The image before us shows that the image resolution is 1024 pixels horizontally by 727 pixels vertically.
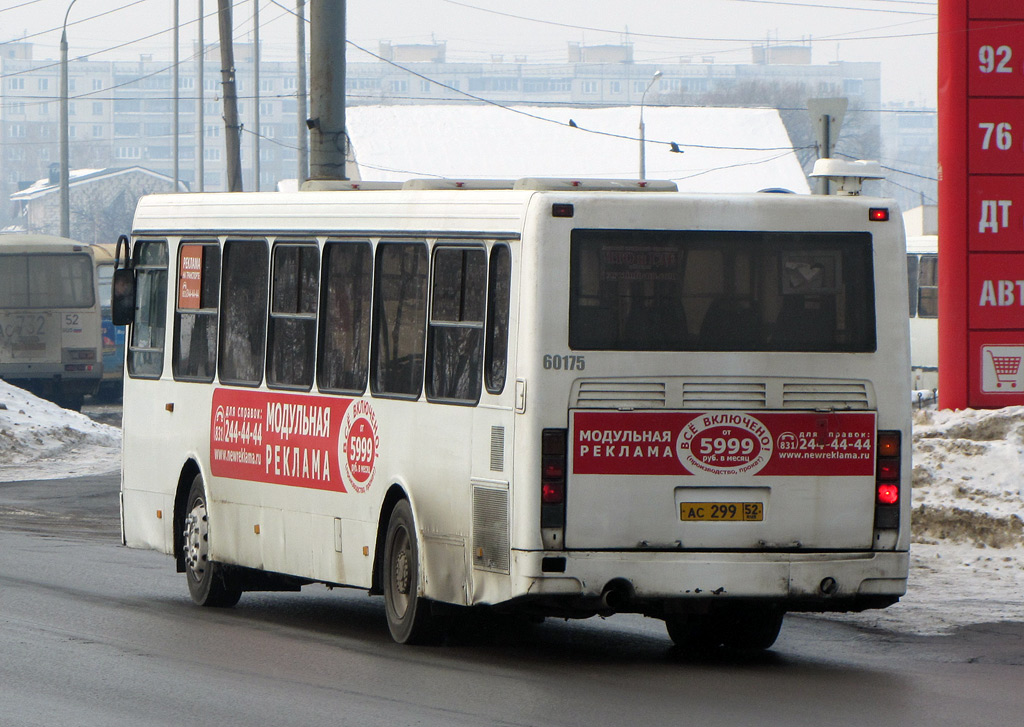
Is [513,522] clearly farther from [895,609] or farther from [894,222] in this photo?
[895,609]

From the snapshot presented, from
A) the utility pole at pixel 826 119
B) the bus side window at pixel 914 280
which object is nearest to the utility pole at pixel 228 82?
the bus side window at pixel 914 280

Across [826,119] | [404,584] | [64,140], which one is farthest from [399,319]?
[64,140]

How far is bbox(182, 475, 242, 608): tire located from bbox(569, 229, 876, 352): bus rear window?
3.91 m

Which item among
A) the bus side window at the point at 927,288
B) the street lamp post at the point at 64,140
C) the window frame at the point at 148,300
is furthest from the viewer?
the street lamp post at the point at 64,140

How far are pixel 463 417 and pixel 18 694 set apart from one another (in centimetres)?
253

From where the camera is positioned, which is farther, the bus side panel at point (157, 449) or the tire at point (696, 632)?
the bus side panel at point (157, 449)

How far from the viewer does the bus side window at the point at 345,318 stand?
10484mm

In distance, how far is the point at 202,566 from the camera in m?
12.1

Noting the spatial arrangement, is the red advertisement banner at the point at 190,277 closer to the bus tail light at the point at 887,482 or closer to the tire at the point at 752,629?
the tire at the point at 752,629

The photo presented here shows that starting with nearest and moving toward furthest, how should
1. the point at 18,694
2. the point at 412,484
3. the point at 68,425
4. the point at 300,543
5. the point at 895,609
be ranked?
the point at 18,694 < the point at 412,484 < the point at 300,543 < the point at 895,609 < the point at 68,425

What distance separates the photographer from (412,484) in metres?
9.98

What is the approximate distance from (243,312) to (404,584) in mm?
2390

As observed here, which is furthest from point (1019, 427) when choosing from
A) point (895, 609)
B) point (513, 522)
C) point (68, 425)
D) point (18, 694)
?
point (68, 425)

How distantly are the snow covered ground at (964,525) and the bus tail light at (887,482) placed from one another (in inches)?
74.2
